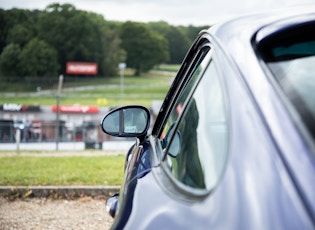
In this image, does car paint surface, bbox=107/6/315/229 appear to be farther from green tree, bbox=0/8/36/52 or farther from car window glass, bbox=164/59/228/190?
green tree, bbox=0/8/36/52

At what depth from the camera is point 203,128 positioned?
1.39 metres

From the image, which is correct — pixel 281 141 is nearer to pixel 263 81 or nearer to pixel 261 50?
pixel 263 81

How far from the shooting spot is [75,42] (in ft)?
334

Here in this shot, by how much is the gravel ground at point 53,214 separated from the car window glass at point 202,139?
3250 millimetres

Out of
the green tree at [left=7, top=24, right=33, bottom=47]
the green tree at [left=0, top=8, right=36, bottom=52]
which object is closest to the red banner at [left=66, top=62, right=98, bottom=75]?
the green tree at [left=7, top=24, right=33, bottom=47]

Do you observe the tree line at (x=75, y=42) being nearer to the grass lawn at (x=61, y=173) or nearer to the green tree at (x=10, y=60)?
the green tree at (x=10, y=60)

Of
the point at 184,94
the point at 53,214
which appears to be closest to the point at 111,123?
the point at 184,94

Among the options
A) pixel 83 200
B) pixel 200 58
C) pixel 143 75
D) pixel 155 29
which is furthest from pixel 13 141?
pixel 155 29

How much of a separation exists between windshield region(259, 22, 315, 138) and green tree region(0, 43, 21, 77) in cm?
8248

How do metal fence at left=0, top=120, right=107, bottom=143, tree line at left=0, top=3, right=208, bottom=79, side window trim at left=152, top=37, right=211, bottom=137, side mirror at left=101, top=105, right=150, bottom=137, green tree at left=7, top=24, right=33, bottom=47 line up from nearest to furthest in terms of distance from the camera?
1. side window trim at left=152, top=37, right=211, bottom=137
2. side mirror at left=101, top=105, right=150, bottom=137
3. metal fence at left=0, top=120, right=107, bottom=143
4. green tree at left=7, top=24, right=33, bottom=47
5. tree line at left=0, top=3, right=208, bottom=79

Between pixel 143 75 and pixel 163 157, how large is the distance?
12065cm

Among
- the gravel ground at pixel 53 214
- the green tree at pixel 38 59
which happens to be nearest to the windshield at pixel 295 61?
the gravel ground at pixel 53 214

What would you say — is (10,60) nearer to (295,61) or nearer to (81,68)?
(81,68)

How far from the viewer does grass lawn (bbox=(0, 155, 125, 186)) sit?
649 cm
